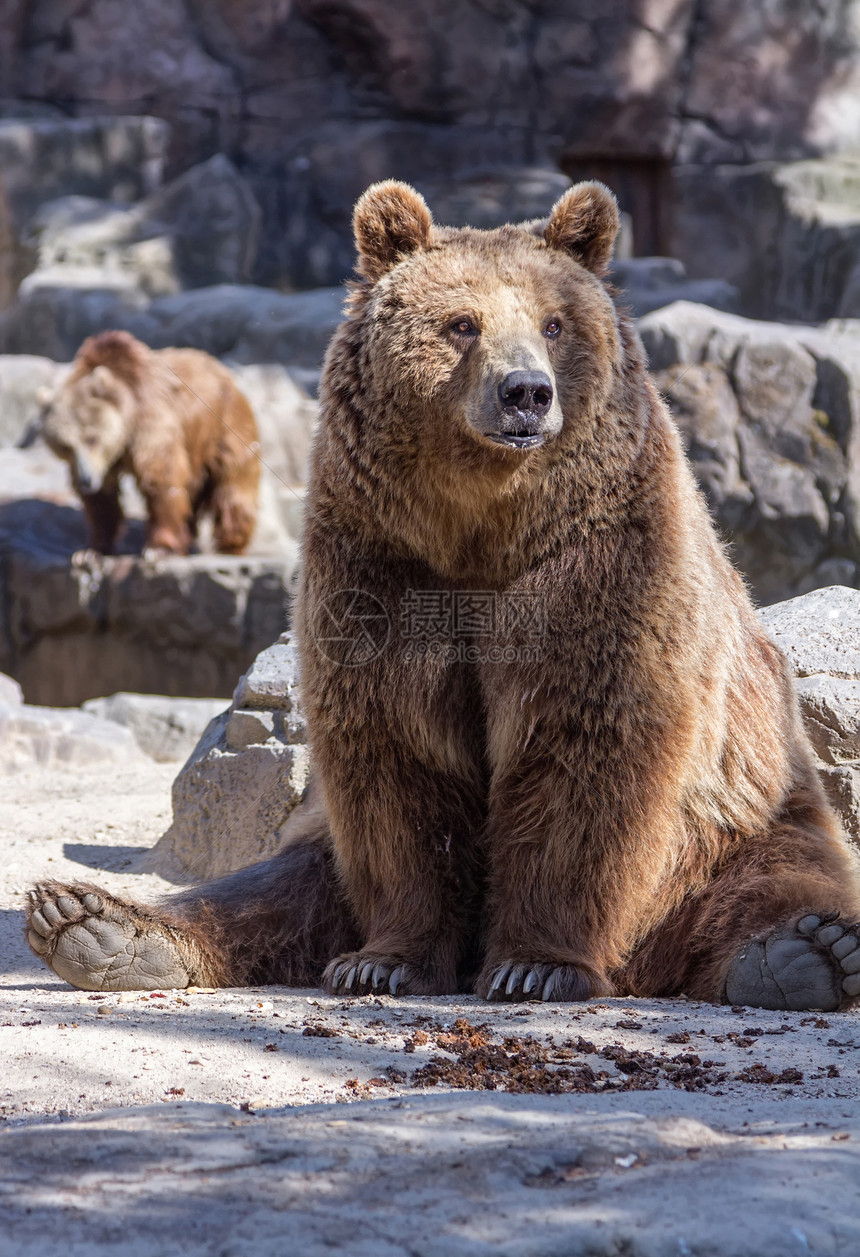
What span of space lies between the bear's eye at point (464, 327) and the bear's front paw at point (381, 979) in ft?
4.85

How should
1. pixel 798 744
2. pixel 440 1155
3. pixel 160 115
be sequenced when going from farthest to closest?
1. pixel 160 115
2. pixel 798 744
3. pixel 440 1155

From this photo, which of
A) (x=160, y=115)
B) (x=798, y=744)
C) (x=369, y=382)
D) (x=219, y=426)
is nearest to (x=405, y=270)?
(x=369, y=382)

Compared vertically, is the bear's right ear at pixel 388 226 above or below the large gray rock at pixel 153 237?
below

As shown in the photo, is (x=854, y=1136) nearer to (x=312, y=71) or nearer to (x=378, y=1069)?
(x=378, y=1069)

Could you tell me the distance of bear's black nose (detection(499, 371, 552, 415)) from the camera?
307cm

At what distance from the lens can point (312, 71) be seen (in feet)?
59.5

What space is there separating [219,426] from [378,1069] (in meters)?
10.0

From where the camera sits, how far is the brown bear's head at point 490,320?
3149mm

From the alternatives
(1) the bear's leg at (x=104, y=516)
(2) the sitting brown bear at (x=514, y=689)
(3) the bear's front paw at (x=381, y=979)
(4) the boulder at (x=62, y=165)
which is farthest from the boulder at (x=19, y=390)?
(3) the bear's front paw at (x=381, y=979)

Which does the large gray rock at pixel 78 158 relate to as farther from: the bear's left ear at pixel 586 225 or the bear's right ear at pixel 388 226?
the bear's left ear at pixel 586 225

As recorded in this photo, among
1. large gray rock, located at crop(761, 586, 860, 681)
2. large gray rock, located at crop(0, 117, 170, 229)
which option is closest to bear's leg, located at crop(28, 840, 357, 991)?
large gray rock, located at crop(761, 586, 860, 681)

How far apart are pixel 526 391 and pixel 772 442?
794 centimetres

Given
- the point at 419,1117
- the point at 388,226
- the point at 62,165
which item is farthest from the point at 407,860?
the point at 62,165

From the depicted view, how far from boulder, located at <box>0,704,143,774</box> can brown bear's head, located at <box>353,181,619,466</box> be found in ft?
13.4
